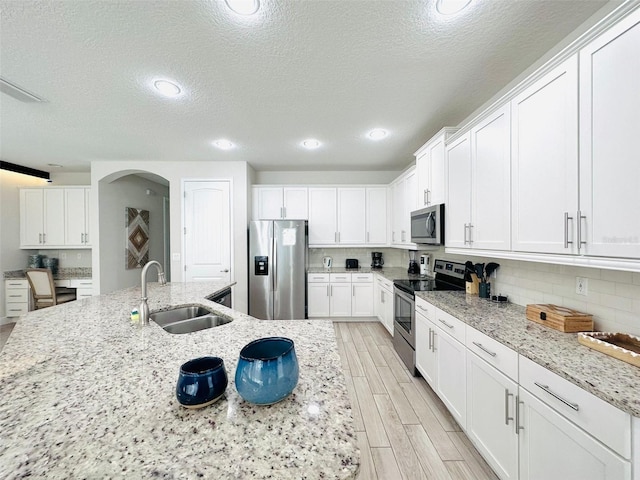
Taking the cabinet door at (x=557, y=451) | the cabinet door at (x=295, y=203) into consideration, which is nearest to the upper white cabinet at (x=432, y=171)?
the cabinet door at (x=557, y=451)

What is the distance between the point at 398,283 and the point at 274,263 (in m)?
1.92

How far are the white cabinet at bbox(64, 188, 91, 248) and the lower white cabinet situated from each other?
232 inches

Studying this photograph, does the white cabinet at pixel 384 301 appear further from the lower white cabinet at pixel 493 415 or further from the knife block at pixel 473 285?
the lower white cabinet at pixel 493 415

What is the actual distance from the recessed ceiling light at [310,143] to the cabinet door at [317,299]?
82.1 inches

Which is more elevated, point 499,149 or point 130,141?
point 130,141

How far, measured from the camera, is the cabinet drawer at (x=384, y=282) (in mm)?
3408

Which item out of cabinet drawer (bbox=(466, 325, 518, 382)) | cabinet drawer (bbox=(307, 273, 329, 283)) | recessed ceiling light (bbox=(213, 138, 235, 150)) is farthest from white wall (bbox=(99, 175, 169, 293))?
cabinet drawer (bbox=(466, 325, 518, 382))

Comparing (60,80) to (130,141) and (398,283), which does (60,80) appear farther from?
(398,283)

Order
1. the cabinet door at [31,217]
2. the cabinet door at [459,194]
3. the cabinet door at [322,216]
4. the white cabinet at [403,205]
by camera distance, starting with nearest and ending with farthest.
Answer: the cabinet door at [459,194] < the white cabinet at [403,205] < the cabinet door at [322,216] < the cabinet door at [31,217]

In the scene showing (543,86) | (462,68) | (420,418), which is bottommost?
(420,418)

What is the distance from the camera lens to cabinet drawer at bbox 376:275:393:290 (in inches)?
134

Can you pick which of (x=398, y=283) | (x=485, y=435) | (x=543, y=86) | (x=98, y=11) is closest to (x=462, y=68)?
(x=543, y=86)

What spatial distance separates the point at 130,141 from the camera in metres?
3.18

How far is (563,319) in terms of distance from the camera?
1.41 metres
